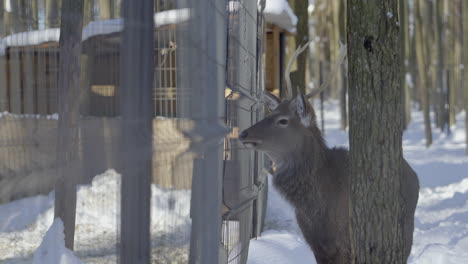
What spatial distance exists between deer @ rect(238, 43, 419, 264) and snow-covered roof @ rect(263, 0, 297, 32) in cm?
557

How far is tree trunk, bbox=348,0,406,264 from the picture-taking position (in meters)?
3.49

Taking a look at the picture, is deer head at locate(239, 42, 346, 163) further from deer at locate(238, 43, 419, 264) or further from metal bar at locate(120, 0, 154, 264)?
metal bar at locate(120, 0, 154, 264)

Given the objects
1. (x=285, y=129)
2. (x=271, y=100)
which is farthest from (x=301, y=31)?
(x=285, y=129)

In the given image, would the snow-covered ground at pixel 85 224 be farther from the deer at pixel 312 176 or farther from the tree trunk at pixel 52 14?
the deer at pixel 312 176

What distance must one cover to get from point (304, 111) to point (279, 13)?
5.78 meters

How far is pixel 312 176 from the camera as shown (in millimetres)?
4914

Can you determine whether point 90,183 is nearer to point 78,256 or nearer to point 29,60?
point 78,256

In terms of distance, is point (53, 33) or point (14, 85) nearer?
point (14, 85)

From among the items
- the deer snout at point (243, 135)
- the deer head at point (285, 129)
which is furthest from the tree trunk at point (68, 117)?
the deer head at point (285, 129)

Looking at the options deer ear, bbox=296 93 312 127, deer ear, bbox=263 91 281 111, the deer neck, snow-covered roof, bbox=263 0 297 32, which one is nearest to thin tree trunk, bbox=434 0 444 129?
Result: snow-covered roof, bbox=263 0 297 32

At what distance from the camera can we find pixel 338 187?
4848mm

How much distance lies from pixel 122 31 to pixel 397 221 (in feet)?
7.46

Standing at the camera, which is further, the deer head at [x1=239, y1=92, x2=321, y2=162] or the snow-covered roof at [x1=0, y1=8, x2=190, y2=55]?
the deer head at [x1=239, y1=92, x2=321, y2=162]

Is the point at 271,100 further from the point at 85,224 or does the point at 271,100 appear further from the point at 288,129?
the point at 85,224
